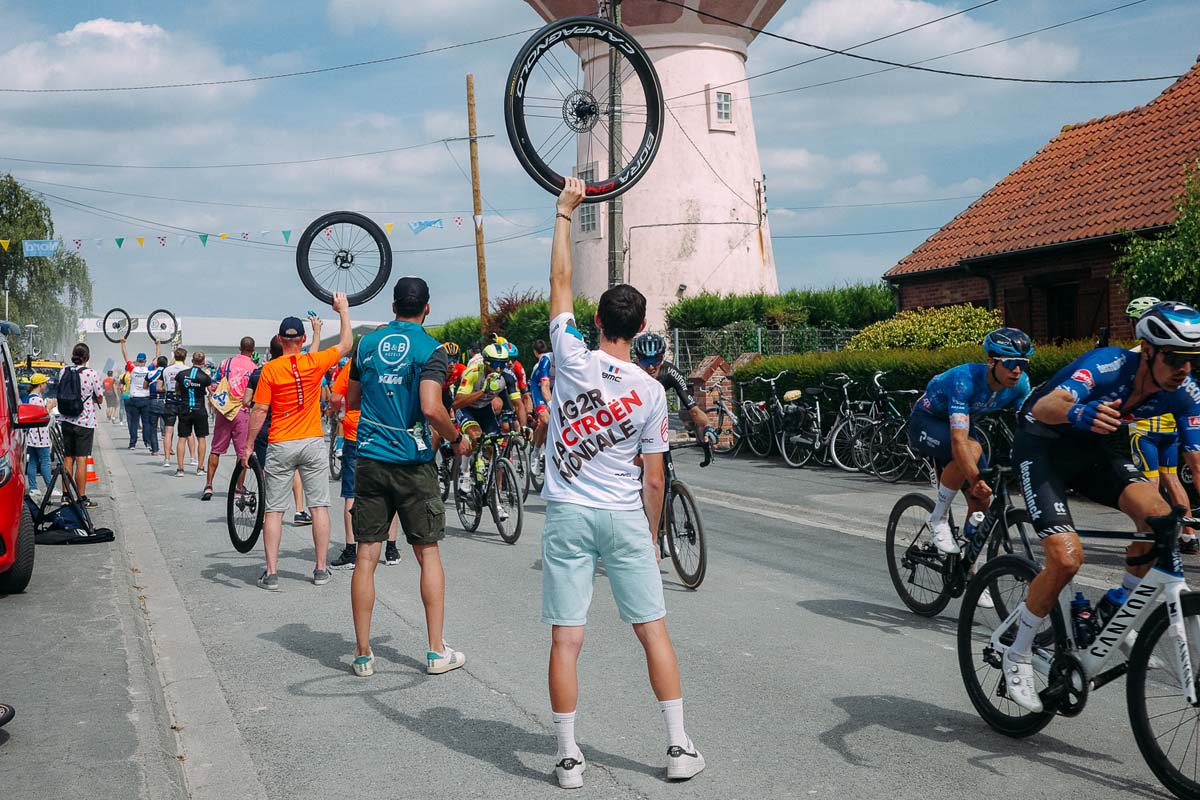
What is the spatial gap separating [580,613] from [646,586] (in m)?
0.27

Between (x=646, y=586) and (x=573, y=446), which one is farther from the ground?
(x=573, y=446)

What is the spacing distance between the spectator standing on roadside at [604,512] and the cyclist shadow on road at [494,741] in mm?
251

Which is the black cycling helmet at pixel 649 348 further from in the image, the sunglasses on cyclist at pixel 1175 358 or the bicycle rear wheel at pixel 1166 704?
the bicycle rear wheel at pixel 1166 704

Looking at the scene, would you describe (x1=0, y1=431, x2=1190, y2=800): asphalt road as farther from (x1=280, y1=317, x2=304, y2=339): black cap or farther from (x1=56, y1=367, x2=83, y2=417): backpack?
(x1=56, y1=367, x2=83, y2=417): backpack

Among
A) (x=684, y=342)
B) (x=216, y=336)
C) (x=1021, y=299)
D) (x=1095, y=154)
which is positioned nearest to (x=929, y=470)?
(x=1021, y=299)

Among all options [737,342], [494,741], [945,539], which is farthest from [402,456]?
[737,342]

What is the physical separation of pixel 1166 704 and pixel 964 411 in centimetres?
268

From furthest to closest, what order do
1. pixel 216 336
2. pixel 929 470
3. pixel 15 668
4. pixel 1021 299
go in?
pixel 216 336 < pixel 1021 299 < pixel 929 470 < pixel 15 668

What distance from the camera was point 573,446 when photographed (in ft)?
14.5

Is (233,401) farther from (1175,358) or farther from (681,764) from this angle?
(1175,358)

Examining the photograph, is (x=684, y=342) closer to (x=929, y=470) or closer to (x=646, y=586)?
(x=929, y=470)

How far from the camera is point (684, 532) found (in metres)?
8.29

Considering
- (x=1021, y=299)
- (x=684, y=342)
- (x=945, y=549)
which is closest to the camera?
(x=945, y=549)

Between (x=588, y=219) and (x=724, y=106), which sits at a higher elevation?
(x=724, y=106)
